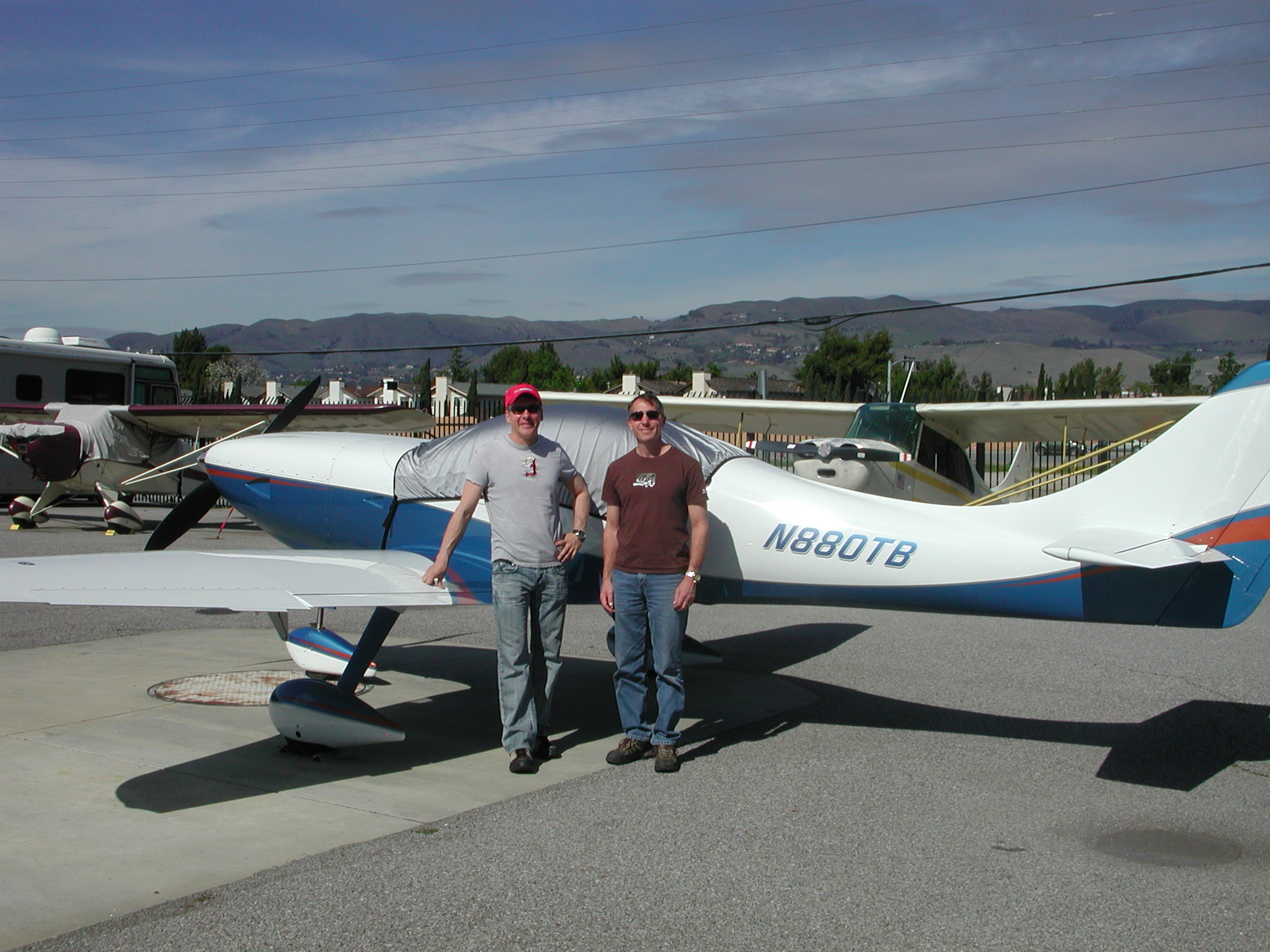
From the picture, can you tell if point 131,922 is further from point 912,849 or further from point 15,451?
point 15,451

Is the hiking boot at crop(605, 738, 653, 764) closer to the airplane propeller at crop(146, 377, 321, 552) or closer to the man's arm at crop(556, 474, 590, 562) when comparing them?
the man's arm at crop(556, 474, 590, 562)

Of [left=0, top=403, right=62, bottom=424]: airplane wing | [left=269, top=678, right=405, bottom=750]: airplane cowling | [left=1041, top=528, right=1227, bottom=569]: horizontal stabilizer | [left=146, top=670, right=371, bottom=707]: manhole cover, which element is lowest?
[left=146, top=670, right=371, bottom=707]: manhole cover

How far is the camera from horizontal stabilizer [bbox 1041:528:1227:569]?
4.48 metres

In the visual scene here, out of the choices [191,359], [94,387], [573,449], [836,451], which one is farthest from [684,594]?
[191,359]

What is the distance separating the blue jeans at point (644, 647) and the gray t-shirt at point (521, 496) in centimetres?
42

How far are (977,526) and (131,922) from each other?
13.4 feet

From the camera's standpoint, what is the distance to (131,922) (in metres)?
3.33

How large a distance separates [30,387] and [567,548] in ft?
64.5

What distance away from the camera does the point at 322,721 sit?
5219 millimetres

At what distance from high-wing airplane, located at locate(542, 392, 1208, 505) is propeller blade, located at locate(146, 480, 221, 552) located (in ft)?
16.2

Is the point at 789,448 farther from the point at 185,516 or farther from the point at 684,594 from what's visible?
the point at 684,594

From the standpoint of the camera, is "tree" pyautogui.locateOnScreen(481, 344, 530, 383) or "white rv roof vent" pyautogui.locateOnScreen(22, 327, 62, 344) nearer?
"white rv roof vent" pyautogui.locateOnScreen(22, 327, 62, 344)

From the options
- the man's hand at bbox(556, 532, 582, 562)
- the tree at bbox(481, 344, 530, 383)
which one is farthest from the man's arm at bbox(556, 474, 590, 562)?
the tree at bbox(481, 344, 530, 383)

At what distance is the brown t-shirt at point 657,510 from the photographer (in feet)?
16.9
